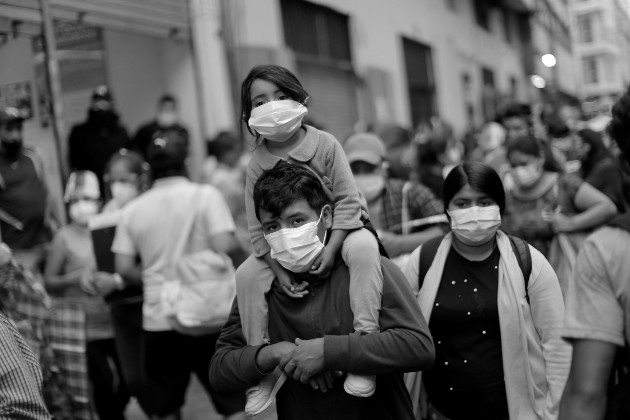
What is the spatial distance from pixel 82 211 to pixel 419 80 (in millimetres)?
13478

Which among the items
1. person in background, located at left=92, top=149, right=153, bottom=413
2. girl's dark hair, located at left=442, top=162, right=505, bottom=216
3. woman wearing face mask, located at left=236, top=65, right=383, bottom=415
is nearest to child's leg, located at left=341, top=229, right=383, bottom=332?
woman wearing face mask, located at left=236, top=65, right=383, bottom=415

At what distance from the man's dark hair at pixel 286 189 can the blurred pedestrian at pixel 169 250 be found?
1787 millimetres

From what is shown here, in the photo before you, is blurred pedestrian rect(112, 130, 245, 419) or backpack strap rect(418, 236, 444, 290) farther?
blurred pedestrian rect(112, 130, 245, 419)

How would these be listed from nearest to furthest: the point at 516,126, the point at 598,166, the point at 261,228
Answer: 1. the point at 261,228
2. the point at 598,166
3. the point at 516,126

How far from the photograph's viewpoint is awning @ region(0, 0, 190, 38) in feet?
23.0

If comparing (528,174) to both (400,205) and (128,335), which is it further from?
(128,335)

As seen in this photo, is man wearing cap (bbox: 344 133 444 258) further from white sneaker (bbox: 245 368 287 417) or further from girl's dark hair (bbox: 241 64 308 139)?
white sneaker (bbox: 245 368 287 417)

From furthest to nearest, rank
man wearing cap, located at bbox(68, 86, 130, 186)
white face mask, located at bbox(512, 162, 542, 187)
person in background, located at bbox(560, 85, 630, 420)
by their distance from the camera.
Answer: man wearing cap, located at bbox(68, 86, 130, 186), white face mask, located at bbox(512, 162, 542, 187), person in background, located at bbox(560, 85, 630, 420)

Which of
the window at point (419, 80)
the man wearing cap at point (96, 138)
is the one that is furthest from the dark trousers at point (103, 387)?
the window at point (419, 80)

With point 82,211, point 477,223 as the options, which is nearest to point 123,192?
point 82,211

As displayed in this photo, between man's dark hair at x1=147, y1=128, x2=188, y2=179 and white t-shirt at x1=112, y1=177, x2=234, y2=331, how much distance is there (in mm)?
81

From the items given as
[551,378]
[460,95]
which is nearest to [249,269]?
[551,378]

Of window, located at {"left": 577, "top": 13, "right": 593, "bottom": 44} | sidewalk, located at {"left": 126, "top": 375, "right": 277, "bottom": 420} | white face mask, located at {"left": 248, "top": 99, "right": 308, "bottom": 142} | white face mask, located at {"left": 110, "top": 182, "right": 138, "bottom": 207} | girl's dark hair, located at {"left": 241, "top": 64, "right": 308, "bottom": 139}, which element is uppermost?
window, located at {"left": 577, "top": 13, "right": 593, "bottom": 44}

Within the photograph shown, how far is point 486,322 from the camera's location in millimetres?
3342
